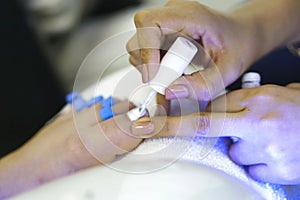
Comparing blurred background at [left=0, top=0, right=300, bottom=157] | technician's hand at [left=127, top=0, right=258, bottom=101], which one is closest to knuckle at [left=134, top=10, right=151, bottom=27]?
technician's hand at [left=127, top=0, right=258, bottom=101]

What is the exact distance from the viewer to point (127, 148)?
1.86 feet

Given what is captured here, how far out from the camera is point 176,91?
529mm

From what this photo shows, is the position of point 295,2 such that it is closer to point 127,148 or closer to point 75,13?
point 127,148

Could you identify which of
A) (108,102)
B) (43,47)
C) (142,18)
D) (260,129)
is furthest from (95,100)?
(43,47)

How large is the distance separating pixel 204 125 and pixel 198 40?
5.2 inches

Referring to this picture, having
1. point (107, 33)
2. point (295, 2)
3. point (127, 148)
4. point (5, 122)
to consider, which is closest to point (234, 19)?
point (295, 2)

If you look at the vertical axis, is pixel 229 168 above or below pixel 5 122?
above

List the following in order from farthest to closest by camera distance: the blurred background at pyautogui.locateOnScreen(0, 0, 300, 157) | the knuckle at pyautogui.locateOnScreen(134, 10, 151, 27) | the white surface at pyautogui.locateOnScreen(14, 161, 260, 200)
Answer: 1. the blurred background at pyautogui.locateOnScreen(0, 0, 300, 157)
2. the knuckle at pyautogui.locateOnScreen(134, 10, 151, 27)
3. the white surface at pyautogui.locateOnScreen(14, 161, 260, 200)

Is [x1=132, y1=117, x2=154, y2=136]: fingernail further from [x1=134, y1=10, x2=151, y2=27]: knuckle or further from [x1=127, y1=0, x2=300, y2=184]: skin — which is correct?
[x1=134, y1=10, x2=151, y2=27]: knuckle

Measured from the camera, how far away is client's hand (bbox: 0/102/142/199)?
568mm

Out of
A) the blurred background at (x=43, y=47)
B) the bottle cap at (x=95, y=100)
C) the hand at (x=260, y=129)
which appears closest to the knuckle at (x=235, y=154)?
the hand at (x=260, y=129)

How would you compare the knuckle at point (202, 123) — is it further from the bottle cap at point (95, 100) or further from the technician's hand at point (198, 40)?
the bottle cap at point (95, 100)

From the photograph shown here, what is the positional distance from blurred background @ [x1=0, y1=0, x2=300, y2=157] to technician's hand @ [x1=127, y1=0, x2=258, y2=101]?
44 centimetres

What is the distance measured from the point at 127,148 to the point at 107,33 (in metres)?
0.80
